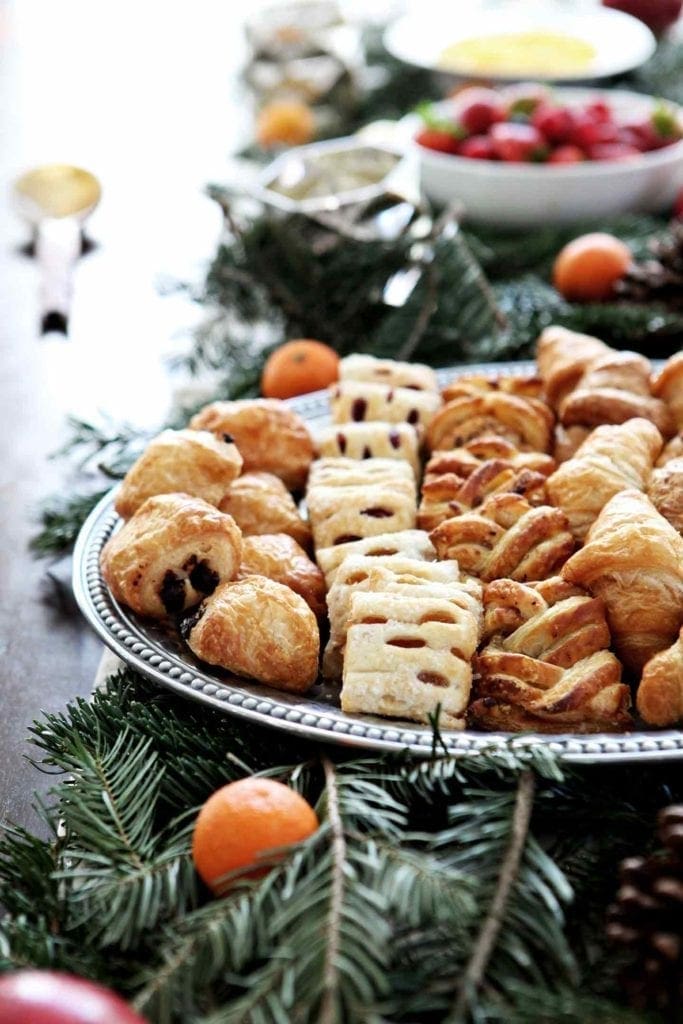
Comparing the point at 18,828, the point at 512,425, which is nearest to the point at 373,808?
the point at 18,828

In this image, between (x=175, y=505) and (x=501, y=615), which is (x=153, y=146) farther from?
(x=501, y=615)

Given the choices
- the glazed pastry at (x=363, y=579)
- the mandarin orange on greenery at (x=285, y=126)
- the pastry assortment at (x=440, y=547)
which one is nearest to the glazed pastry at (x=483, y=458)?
the pastry assortment at (x=440, y=547)

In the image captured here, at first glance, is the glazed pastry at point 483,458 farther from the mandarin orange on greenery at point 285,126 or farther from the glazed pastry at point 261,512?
the mandarin orange on greenery at point 285,126

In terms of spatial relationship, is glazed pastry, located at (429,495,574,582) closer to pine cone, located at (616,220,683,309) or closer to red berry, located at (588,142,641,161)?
pine cone, located at (616,220,683,309)

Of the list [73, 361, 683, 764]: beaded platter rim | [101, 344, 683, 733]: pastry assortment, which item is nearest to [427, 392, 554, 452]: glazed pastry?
[101, 344, 683, 733]: pastry assortment

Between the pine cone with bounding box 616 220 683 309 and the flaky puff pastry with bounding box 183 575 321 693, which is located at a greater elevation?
the flaky puff pastry with bounding box 183 575 321 693
